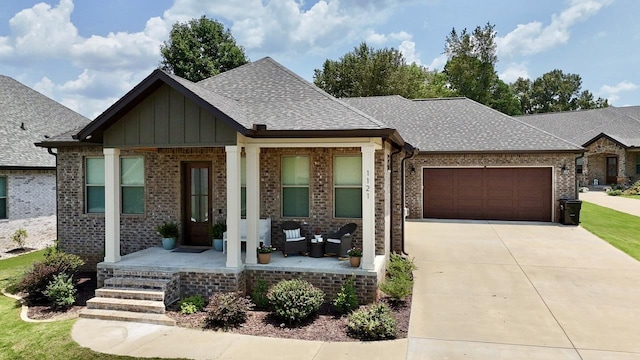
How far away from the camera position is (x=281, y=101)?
9500 millimetres

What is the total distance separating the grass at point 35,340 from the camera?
5.70m

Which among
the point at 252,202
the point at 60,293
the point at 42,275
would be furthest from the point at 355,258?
the point at 42,275

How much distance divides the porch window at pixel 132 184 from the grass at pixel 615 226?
13236 millimetres

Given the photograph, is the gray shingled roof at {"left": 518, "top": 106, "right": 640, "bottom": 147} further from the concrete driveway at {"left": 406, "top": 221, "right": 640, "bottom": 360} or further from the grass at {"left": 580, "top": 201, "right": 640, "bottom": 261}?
the concrete driveway at {"left": 406, "top": 221, "right": 640, "bottom": 360}

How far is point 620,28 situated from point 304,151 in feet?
53.5

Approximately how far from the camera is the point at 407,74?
37469 millimetres

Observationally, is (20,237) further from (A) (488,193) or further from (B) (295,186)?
(A) (488,193)

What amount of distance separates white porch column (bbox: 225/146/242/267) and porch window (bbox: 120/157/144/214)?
3.72 metres

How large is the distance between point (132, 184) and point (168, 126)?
3247mm

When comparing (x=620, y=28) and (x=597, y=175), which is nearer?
(x=620, y=28)

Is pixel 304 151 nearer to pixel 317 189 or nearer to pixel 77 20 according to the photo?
pixel 317 189

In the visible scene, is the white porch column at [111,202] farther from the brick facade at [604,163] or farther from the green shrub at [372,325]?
the brick facade at [604,163]

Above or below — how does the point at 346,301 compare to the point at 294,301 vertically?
below

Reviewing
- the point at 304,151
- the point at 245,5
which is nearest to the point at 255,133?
the point at 304,151
